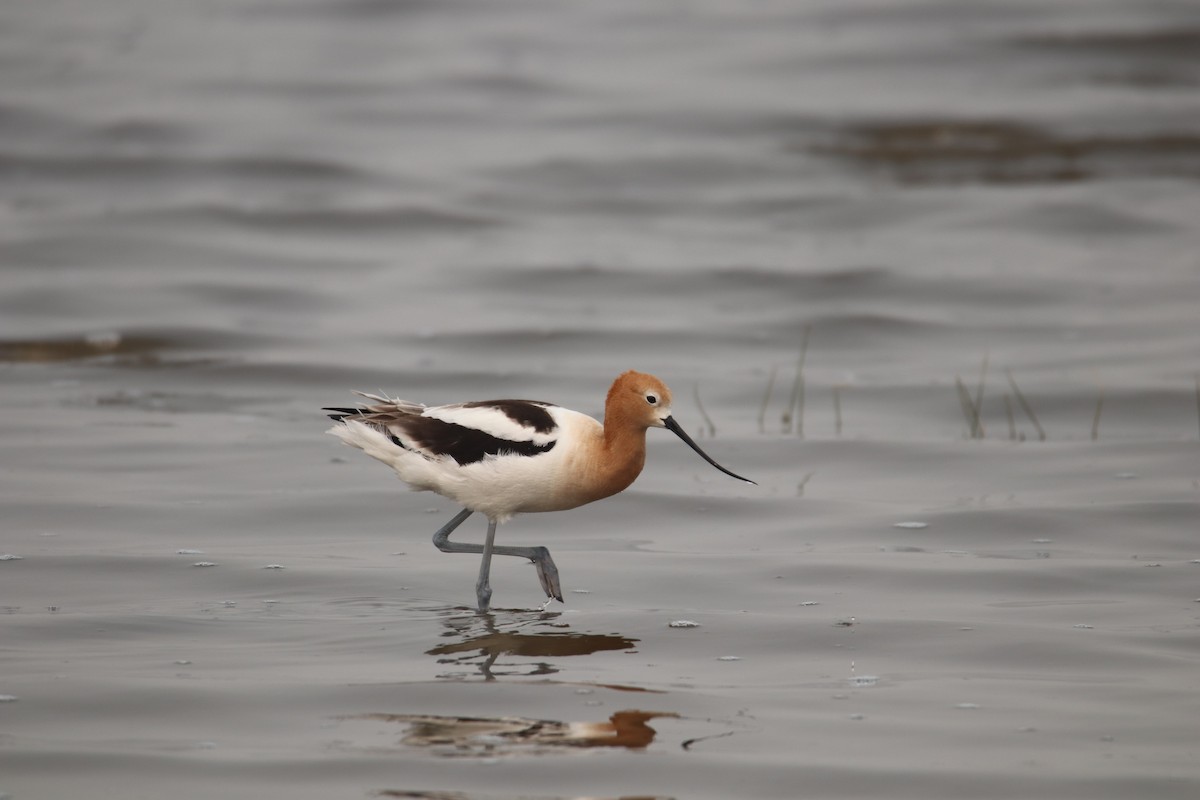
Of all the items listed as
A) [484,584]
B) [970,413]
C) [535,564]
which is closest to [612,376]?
[970,413]

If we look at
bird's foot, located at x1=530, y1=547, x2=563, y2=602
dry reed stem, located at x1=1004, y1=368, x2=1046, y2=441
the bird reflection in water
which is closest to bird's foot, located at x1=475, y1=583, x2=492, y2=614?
bird's foot, located at x1=530, y1=547, x2=563, y2=602

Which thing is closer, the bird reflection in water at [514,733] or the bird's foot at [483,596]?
the bird reflection in water at [514,733]

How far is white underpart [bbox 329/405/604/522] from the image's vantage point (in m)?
7.62

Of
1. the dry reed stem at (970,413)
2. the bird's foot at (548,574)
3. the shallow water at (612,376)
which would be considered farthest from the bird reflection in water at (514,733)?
the dry reed stem at (970,413)

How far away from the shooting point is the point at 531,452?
7.62 metres

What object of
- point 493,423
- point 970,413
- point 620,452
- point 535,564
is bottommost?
point 535,564

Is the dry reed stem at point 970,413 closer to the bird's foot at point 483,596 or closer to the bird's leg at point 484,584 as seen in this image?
the bird's leg at point 484,584

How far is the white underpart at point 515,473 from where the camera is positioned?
762 centimetres

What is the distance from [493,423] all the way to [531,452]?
9.6 inches

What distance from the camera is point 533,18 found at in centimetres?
3056

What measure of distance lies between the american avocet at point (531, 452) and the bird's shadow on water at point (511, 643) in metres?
0.15

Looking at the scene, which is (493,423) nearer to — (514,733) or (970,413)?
A: (514,733)

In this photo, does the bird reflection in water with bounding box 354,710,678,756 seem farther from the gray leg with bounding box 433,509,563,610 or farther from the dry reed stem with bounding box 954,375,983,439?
the dry reed stem with bounding box 954,375,983,439

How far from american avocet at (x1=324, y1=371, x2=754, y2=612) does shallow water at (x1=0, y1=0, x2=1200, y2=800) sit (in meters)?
0.52
